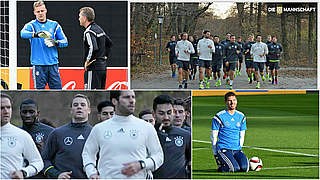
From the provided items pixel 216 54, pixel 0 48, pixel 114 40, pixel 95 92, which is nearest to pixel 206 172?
pixel 95 92

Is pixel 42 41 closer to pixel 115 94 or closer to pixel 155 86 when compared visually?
pixel 115 94

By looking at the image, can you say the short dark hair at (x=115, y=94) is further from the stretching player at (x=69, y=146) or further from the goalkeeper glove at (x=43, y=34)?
the goalkeeper glove at (x=43, y=34)

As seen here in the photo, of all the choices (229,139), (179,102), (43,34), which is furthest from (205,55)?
(179,102)

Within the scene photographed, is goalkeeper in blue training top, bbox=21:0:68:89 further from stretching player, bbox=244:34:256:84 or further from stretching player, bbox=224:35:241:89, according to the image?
stretching player, bbox=244:34:256:84

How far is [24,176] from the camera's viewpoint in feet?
28.3

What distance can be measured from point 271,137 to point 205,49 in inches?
103

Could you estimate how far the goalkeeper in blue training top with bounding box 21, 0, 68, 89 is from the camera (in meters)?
12.1

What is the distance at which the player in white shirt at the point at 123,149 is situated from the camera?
8312 mm

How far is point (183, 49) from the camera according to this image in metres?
16.4

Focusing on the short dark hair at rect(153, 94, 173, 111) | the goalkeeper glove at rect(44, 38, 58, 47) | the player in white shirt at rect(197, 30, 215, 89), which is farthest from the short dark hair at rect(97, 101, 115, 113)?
the player in white shirt at rect(197, 30, 215, 89)

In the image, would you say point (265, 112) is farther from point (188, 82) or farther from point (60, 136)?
point (60, 136)

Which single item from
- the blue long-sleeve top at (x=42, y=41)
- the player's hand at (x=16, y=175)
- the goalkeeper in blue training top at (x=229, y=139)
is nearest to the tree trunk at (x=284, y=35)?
the blue long-sleeve top at (x=42, y=41)

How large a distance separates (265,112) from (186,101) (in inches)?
454

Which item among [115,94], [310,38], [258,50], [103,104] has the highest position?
[310,38]
